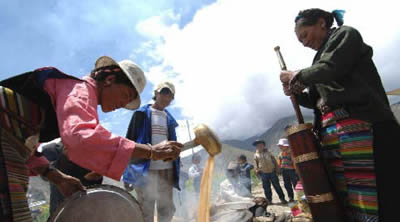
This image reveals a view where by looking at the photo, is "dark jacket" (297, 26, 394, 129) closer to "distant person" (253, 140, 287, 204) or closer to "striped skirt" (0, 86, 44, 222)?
"striped skirt" (0, 86, 44, 222)

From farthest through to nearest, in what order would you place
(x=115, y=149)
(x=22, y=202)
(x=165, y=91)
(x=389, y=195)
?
(x=165, y=91) < (x=389, y=195) < (x=115, y=149) < (x=22, y=202)

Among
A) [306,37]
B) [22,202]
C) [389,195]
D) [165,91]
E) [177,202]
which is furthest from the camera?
[177,202]

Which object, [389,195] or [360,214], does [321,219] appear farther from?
[389,195]

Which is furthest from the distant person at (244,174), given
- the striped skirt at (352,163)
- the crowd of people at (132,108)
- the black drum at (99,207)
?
the black drum at (99,207)

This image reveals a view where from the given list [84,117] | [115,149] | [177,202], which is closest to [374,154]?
[115,149]

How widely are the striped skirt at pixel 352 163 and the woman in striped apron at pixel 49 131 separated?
→ 66.4 inches

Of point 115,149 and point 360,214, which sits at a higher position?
point 115,149

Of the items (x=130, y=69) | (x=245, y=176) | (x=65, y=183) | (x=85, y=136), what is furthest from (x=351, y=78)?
(x=245, y=176)

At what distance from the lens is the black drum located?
5.65 feet

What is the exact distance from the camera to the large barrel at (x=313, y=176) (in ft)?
7.50

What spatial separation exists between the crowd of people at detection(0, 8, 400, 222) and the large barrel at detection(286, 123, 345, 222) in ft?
0.50

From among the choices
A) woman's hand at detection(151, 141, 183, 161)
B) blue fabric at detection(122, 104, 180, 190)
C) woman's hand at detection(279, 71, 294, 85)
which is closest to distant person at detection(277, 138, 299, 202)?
blue fabric at detection(122, 104, 180, 190)

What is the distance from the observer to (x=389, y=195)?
6.59 feet

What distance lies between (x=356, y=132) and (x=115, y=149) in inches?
81.0
